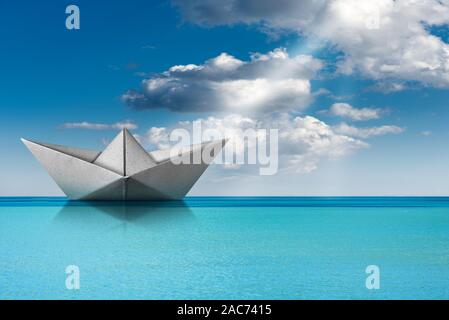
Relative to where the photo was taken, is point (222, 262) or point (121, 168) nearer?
point (222, 262)

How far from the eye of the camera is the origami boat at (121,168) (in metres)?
20.8

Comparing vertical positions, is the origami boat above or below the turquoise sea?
above

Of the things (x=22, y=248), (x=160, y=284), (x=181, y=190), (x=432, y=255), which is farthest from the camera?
(x=181, y=190)

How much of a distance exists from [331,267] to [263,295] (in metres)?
1.99

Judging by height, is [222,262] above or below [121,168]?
below

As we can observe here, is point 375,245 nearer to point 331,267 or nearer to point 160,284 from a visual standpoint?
point 331,267

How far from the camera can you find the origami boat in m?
20.8

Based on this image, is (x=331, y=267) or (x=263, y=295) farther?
(x=331, y=267)

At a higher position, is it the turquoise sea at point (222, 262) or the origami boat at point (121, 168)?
the origami boat at point (121, 168)

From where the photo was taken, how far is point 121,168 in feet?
70.2

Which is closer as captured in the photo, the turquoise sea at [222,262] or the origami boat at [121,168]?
the turquoise sea at [222,262]

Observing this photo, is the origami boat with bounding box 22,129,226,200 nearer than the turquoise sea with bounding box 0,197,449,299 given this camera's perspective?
No
